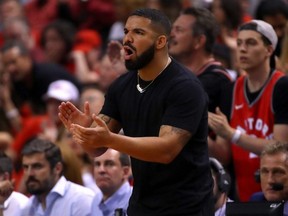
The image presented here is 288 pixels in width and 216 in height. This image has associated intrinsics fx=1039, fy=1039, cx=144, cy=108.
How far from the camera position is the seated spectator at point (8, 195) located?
7.70m

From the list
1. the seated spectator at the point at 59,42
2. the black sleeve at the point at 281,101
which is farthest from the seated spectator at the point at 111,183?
the seated spectator at the point at 59,42

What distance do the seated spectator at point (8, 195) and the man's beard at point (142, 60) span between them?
204 cm

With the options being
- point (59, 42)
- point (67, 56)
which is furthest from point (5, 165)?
point (67, 56)

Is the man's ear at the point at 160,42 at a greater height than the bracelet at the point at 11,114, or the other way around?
the bracelet at the point at 11,114

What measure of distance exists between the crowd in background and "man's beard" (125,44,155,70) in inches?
89.5

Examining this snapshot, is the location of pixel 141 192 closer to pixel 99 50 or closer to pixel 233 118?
pixel 233 118

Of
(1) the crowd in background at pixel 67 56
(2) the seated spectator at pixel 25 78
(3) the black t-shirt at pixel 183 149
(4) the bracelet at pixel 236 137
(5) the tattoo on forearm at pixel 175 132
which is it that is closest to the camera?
(5) the tattoo on forearm at pixel 175 132

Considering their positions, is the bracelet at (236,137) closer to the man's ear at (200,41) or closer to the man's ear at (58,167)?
the man's ear at (200,41)

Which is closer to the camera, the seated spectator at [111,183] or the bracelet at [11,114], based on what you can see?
the seated spectator at [111,183]

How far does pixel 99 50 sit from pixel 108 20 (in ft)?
1.81

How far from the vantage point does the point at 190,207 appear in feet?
19.8

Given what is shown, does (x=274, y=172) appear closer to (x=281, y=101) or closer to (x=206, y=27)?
(x=281, y=101)

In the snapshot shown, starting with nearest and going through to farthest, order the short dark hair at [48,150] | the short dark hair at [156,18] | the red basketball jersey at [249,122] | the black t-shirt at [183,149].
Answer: the black t-shirt at [183,149]
the short dark hair at [156,18]
the red basketball jersey at [249,122]
the short dark hair at [48,150]

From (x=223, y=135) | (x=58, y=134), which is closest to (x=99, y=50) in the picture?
(x=58, y=134)
